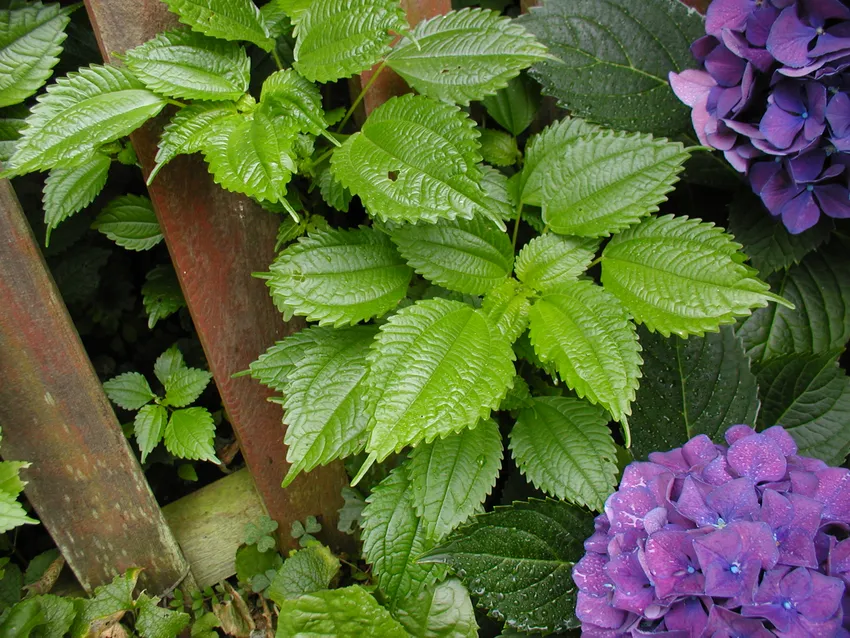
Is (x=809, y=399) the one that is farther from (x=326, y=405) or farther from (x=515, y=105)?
(x=326, y=405)

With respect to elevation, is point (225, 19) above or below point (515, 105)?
above

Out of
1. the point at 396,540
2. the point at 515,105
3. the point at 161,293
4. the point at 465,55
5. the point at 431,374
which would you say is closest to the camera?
the point at 431,374

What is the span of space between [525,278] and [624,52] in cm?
49

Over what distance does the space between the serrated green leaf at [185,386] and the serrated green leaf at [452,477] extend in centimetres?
45

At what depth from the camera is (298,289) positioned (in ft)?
3.13

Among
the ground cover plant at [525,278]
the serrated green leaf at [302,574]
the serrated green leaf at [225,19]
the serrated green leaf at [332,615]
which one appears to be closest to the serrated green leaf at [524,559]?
the ground cover plant at [525,278]

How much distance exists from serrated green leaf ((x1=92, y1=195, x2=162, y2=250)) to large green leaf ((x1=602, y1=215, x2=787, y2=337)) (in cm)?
77

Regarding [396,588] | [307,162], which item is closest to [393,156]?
[307,162]

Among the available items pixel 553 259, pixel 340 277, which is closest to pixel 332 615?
pixel 340 277

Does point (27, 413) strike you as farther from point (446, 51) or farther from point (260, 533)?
point (446, 51)

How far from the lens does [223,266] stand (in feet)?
3.63

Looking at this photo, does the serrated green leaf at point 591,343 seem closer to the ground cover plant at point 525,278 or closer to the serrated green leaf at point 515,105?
the ground cover plant at point 525,278

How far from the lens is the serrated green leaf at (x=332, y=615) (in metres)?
1.11

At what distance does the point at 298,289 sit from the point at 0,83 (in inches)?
20.9
